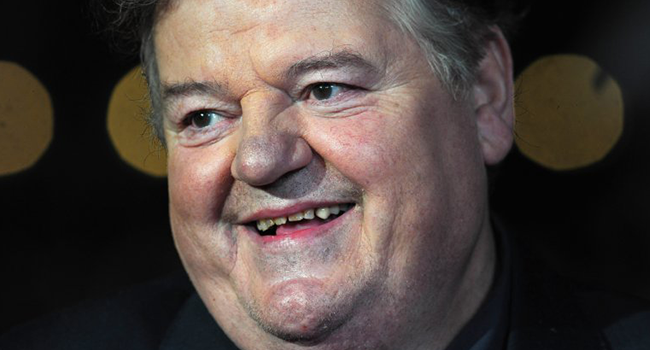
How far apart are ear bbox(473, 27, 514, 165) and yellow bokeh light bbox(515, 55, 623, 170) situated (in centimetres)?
95

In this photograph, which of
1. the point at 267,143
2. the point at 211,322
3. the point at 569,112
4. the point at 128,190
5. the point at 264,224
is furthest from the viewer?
the point at 128,190

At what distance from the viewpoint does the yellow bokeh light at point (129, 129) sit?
3.67m

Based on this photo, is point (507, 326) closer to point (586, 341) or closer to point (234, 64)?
point (586, 341)

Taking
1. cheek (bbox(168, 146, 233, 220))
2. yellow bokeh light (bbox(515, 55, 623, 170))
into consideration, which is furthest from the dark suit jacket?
yellow bokeh light (bbox(515, 55, 623, 170))

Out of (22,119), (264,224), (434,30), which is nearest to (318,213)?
(264,224)

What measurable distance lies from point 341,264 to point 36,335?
93cm

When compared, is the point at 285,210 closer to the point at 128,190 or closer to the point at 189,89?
the point at 189,89

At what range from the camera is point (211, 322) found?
2666mm

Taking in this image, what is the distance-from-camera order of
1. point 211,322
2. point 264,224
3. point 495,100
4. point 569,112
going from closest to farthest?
point 264,224
point 495,100
point 211,322
point 569,112

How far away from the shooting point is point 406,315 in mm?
2273

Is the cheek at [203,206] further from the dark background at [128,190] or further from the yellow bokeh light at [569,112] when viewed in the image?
the yellow bokeh light at [569,112]

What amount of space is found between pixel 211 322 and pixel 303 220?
1.75ft

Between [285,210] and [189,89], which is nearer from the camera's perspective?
[285,210]

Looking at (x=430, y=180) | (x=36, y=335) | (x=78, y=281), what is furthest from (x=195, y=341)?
(x=78, y=281)
